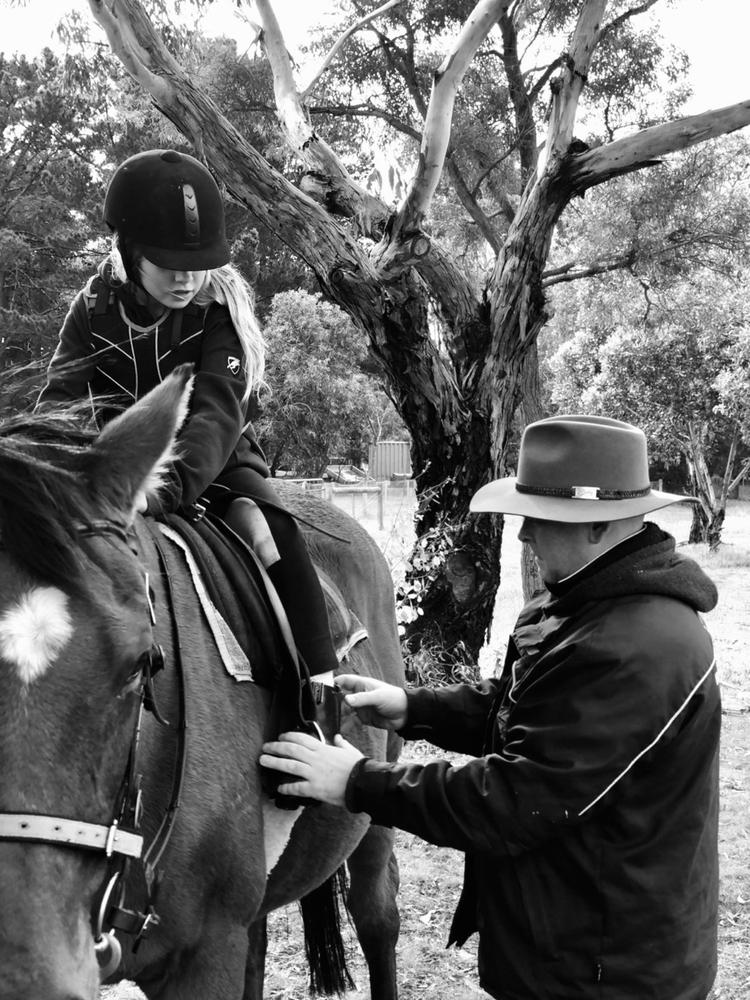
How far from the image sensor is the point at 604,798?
6.23ft

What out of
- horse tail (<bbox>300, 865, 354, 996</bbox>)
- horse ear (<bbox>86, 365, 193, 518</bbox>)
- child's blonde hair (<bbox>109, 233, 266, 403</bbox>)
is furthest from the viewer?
horse tail (<bbox>300, 865, 354, 996</bbox>)

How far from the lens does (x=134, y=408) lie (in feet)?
6.10

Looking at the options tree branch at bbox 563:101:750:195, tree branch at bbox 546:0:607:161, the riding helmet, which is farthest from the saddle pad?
tree branch at bbox 546:0:607:161

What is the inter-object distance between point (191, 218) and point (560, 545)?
50.0 inches

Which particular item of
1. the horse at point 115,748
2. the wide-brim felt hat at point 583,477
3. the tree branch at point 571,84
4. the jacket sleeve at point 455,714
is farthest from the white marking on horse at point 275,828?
the tree branch at point 571,84

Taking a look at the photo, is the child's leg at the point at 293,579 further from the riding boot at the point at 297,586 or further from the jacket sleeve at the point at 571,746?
the jacket sleeve at the point at 571,746

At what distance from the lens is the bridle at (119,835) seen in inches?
57.1

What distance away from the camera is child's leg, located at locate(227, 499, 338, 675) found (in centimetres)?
263

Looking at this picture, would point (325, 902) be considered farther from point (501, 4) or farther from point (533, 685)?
point (501, 4)

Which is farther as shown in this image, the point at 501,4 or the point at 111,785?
the point at 501,4

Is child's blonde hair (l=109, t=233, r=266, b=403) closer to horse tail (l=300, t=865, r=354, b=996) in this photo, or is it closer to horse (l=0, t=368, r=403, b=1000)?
horse (l=0, t=368, r=403, b=1000)

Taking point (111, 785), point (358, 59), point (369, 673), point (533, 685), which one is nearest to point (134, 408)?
point (111, 785)

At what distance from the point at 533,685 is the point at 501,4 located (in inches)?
281

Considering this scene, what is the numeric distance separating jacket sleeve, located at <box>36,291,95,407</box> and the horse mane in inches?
21.7
